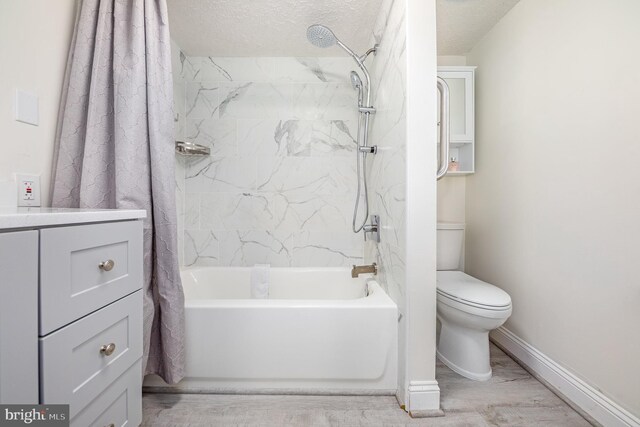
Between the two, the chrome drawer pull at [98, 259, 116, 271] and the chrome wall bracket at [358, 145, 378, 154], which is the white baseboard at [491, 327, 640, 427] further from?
the chrome drawer pull at [98, 259, 116, 271]

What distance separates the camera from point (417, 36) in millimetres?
1224

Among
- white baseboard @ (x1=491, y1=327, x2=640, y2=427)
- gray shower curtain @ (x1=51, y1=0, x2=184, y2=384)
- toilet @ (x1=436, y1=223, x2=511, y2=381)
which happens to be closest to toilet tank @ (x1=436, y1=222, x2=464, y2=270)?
toilet @ (x1=436, y1=223, x2=511, y2=381)

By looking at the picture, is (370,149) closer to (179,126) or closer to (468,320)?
(468,320)

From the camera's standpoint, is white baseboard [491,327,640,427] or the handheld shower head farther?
the handheld shower head

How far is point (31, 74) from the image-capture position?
3.47 feet

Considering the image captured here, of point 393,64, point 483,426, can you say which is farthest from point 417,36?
point 483,426

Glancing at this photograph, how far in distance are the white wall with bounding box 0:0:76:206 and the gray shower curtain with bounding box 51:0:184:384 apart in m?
0.04

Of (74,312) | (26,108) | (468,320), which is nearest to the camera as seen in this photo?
(74,312)

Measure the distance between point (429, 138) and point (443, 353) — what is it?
1.28 metres

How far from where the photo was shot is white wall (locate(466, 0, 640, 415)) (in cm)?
111

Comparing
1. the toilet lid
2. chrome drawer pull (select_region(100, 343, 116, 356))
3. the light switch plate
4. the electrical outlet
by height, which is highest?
the light switch plate

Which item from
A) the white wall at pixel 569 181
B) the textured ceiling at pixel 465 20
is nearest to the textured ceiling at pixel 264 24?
the textured ceiling at pixel 465 20

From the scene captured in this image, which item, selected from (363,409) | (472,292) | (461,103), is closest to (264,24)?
(461,103)

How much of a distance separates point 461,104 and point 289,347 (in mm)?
1967
